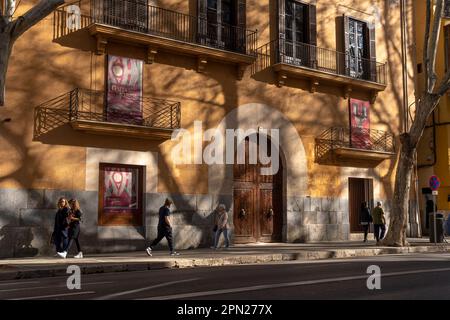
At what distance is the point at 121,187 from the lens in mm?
17938

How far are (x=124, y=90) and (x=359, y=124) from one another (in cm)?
1093

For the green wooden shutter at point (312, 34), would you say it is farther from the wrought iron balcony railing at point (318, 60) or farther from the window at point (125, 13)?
→ the window at point (125, 13)

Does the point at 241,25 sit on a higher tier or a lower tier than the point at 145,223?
higher

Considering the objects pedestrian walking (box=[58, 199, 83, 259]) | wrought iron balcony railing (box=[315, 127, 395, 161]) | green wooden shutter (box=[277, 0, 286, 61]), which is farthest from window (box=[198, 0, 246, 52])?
pedestrian walking (box=[58, 199, 83, 259])

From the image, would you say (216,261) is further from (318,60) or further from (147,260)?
(318,60)

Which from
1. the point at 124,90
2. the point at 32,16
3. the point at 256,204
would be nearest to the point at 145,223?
the point at 124,90

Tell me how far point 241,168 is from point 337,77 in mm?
5701

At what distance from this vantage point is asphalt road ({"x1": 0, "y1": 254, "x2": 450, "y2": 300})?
26.2ft

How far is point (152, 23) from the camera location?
727 inches

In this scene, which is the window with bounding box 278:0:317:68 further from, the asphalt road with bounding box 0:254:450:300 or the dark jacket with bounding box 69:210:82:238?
the asphalt road with bounding box 0:254:450:300

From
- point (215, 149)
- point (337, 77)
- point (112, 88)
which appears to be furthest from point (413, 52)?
point (112, 88)

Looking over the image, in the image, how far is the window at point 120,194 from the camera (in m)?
17.5
